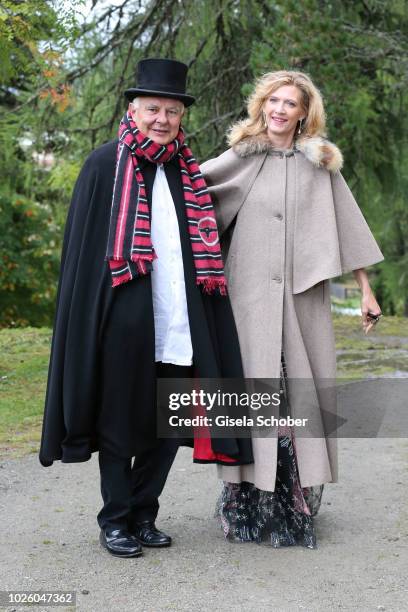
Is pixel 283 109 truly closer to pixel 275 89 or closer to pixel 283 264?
pixel 275 89

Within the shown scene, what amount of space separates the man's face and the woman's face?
0.48 metres

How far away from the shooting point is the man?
397 centimetres

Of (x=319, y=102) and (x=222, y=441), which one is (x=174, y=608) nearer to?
(x=222, y=441)

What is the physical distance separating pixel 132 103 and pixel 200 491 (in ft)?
6.89

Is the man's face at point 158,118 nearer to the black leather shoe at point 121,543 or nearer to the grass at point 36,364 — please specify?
the black leather shoe at point 121,543

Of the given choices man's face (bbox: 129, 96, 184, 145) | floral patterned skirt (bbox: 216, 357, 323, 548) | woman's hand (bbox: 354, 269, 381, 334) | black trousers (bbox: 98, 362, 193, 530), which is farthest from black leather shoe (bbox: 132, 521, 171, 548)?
man's face (bbox: 129, 96, 184, 145)

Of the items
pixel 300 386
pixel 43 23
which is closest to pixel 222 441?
pixel 300 386

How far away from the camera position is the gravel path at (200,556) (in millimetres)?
3664

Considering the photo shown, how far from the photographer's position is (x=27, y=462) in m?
5.77

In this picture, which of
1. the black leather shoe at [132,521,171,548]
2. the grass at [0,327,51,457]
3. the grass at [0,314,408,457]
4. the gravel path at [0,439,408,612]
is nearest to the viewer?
the gravel path at [0,439,408,612]

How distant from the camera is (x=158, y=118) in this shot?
3.98 metres

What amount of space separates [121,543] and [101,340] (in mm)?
843

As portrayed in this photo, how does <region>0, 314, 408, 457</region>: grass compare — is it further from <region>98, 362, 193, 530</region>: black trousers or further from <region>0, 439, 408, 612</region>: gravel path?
<region>98, 362, 193, 530</region>: black trousers

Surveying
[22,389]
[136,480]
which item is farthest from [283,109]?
[22,389]
